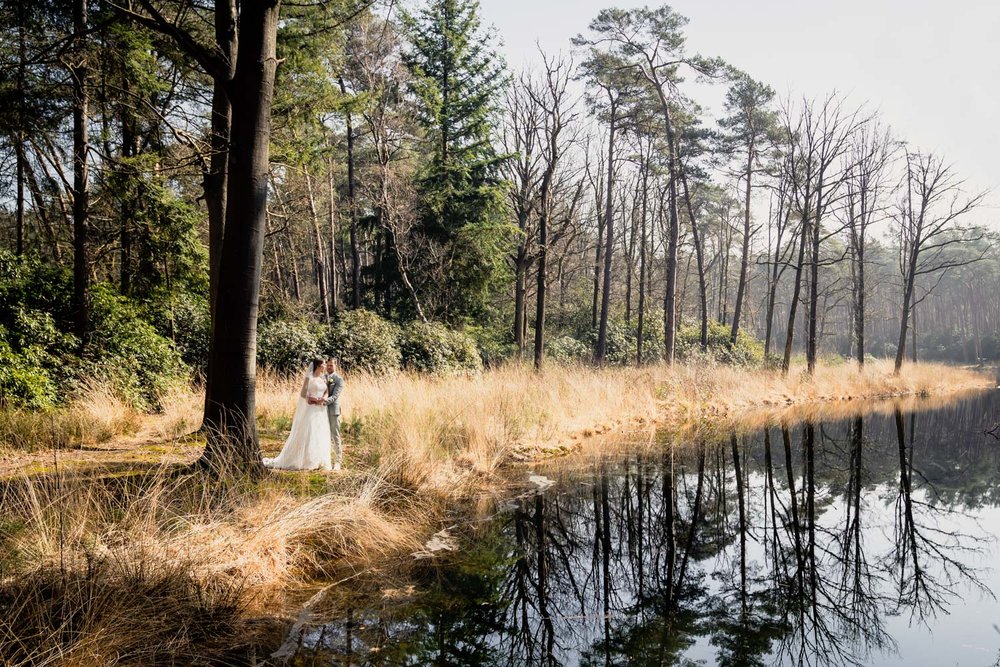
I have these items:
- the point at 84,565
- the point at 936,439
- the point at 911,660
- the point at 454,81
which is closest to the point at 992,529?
the point at 911,660

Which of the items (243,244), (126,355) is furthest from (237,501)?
(126,355)

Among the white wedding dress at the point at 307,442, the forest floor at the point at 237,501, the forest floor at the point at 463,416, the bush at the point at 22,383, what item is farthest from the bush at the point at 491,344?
the bush at the point at 22,383

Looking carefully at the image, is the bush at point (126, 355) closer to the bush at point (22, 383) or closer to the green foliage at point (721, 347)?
the bush at point (22, 383)

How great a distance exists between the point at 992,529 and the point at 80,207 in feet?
53.1

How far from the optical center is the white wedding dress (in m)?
8.63

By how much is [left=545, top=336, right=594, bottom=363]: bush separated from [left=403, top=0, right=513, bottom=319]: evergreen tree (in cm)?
387

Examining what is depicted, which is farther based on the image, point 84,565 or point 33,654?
point 84,565

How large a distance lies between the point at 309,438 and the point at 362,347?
876 centimetres

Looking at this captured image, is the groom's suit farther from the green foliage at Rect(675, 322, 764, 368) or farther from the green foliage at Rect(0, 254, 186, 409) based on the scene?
the green foliage at Rect(675, 322, 764, 368)

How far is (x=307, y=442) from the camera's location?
8680 mm

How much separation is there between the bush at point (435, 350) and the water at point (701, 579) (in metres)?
8.95

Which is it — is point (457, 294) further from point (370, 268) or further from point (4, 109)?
point (4, 109)

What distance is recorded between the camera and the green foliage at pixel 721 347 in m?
31.0

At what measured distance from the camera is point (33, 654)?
3330mm
